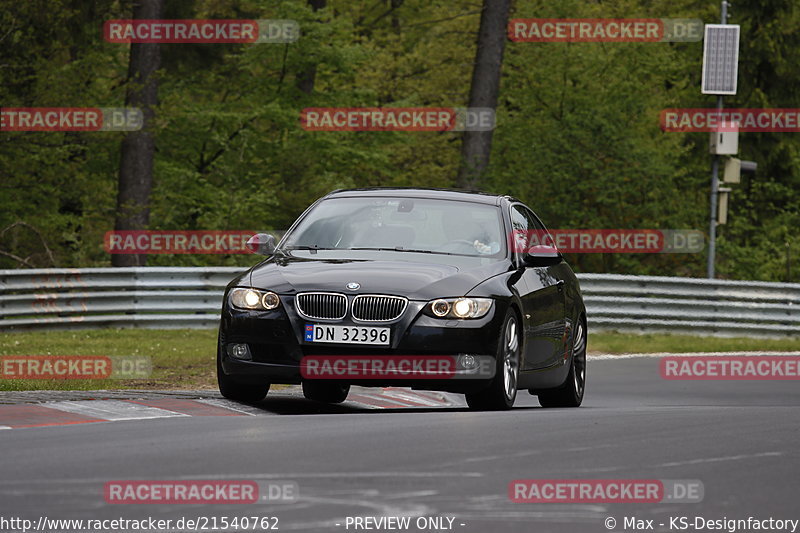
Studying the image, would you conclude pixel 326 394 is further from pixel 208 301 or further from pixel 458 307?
pixel 208 301

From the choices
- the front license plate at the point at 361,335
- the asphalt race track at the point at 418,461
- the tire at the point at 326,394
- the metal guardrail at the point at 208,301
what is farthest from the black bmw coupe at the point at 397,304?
the metal guardrail at the point at 208,301

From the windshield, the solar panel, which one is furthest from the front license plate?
the solar panel

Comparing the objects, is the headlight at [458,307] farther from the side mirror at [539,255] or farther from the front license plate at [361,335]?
the side mirror at [539,255]

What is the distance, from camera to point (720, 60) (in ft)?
93.0

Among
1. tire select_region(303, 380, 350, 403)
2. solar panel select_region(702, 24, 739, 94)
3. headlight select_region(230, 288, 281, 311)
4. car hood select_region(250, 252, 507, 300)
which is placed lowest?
tire select_region(303, 380, 350, 403)

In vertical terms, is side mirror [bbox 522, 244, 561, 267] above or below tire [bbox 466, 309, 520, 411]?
above

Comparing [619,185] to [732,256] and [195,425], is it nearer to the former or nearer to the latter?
[732,256]

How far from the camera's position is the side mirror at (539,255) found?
1191 cm

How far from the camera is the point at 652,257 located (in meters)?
30.8

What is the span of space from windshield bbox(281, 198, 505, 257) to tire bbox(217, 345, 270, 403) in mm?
1092

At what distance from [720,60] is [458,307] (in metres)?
18.9

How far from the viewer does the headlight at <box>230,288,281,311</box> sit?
1071cm

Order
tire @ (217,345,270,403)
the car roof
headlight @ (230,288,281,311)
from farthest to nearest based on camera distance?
the car roof, tire @ (217,345,270,403), headlight @ (230,288,281,311)

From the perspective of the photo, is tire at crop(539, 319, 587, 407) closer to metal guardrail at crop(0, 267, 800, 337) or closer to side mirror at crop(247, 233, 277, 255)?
side mirror at crop(247, 233, 277, 255)
